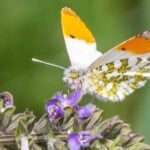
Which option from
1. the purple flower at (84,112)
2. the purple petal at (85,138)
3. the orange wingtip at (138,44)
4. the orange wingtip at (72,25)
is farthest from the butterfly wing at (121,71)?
the purple petal at (85,138)

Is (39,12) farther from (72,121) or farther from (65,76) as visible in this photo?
(72,121)

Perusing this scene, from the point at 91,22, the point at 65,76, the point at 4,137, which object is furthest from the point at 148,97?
the point at 4,137

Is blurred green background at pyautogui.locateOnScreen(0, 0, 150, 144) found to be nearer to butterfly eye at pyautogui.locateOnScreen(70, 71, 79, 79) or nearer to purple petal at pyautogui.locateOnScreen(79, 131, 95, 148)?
butterfly eye at pyautogui.locateOnScreen(70, 71, 79, 79)

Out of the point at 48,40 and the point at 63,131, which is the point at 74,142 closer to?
the point at 63,131

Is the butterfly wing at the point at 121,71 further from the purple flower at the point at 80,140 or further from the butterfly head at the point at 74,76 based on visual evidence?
the purple flower at the point at 80,140

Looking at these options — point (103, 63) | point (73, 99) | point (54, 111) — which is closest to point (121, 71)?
point (103, 63)

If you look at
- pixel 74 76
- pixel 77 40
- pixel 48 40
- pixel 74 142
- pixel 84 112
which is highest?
pixel 48 40

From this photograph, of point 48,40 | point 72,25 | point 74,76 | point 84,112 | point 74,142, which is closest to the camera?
point 74,142

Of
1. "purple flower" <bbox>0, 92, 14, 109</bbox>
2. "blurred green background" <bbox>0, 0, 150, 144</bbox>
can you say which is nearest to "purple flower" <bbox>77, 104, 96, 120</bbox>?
"purple flower" <bbox>0, 92, 14, 109</bbox>
